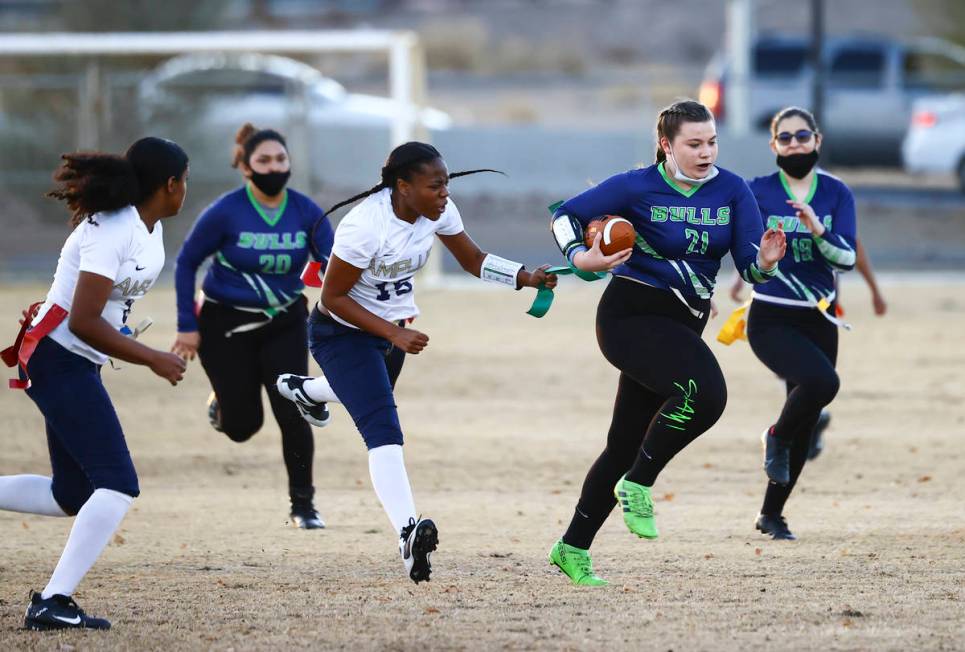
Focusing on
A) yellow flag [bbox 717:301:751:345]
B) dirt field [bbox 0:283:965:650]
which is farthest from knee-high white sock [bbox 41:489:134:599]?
yellow flag [bbox 717:301:751:345]

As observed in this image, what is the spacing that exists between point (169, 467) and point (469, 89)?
2971cm

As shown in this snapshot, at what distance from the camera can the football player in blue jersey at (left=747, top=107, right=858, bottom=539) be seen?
7.54m

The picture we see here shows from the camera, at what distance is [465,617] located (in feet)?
→ 19.0

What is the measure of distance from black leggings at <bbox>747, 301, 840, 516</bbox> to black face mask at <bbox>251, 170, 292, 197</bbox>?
2.62 metres

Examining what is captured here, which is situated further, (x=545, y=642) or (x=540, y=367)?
(x=540, y=367)

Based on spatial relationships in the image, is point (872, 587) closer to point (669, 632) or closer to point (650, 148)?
point (669, 632)

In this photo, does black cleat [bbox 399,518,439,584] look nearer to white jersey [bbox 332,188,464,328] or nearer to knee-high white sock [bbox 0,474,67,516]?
white jersey [bbox 332,188,464,328]

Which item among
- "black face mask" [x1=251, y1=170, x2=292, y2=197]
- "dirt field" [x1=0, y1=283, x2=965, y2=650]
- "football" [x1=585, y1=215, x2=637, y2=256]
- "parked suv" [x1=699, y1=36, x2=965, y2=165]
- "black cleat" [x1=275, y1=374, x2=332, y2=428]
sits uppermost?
"parked suv" [x1=699, y1=36, x2=965, y2=165]

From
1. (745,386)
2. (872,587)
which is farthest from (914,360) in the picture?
(872,587)

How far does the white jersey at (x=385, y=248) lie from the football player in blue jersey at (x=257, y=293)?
1.58 metres

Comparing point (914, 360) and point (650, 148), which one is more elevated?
point (650, 148)

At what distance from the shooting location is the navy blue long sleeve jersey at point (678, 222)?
246 inches

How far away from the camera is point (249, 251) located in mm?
8109

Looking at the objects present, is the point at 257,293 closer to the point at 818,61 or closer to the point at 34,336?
the point at 34,336
